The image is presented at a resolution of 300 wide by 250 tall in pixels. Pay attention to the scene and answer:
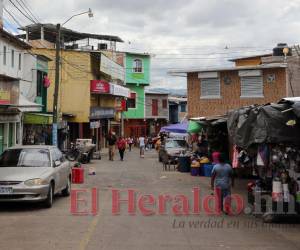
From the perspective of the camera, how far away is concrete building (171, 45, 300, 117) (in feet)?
110

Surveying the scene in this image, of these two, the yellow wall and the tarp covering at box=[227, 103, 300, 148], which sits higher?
the yellow wall

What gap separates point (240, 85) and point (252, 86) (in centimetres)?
78

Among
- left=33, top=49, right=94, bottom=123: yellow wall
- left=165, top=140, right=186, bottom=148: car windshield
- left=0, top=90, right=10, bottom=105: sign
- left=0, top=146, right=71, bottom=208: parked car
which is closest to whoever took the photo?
left=0, top=146, right=71, bottom=208: parked car

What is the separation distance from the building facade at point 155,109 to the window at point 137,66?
14.9 feet

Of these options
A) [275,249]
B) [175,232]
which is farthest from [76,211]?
[275,249]

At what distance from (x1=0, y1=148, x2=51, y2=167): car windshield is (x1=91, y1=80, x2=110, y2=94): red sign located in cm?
3132

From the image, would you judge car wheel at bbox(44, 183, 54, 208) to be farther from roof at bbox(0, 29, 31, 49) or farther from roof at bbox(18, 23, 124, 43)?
roof at bbox(18, 23, 124, 43)

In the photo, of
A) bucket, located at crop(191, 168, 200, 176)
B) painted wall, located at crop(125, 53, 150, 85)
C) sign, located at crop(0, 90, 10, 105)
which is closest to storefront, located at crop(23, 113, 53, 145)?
sign, located at crop(0, 90, 10, 105)

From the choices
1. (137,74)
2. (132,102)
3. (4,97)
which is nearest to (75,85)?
(4,97)

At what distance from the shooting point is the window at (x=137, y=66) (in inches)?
2837

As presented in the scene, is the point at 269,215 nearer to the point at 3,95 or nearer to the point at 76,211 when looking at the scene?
the point at 76,211

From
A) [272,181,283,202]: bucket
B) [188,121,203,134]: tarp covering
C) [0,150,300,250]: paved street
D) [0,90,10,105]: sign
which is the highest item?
[0,90,10,105]: sign

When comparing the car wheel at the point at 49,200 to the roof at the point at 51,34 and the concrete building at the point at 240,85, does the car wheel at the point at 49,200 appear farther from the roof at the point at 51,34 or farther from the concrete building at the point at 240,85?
the roof at the point at 51,34

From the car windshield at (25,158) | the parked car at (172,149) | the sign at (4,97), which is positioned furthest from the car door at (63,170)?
the parked car at (172,149)
